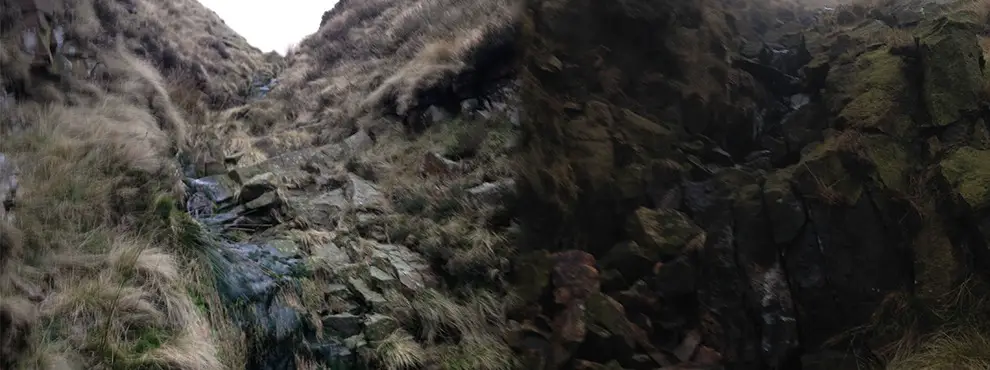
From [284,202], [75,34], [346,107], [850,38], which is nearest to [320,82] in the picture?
[346,107]

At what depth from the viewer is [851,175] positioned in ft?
15.5

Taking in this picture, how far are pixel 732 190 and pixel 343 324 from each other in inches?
117

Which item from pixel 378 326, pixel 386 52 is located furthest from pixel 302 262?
pixel 386 52

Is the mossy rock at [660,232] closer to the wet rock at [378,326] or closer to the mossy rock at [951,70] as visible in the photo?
the wet rock at [378,326]

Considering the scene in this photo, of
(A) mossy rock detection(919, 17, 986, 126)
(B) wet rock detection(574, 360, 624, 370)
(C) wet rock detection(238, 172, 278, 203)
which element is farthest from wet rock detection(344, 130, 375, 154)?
(A) mossy rock detection(919, 17, 986, 126)

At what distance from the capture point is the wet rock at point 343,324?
4.16m

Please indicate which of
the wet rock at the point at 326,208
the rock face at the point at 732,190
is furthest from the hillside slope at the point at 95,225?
the rock face at the point at 732,190

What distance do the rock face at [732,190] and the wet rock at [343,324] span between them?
106 cm

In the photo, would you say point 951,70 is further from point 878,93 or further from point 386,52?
point 386,52

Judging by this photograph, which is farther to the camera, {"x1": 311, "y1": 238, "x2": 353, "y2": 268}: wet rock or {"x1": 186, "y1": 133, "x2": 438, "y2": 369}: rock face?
{"x1": 311, "y1": 238, "x2": 353, "y2": 268}: wet rock

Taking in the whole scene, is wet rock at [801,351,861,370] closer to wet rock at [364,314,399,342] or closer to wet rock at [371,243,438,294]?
wet rock at [371,243,438,294]

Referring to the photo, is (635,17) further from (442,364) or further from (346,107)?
(346,107)

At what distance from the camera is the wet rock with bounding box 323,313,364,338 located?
416 cm

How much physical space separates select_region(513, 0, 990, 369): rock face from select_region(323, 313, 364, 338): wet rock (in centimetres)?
106
